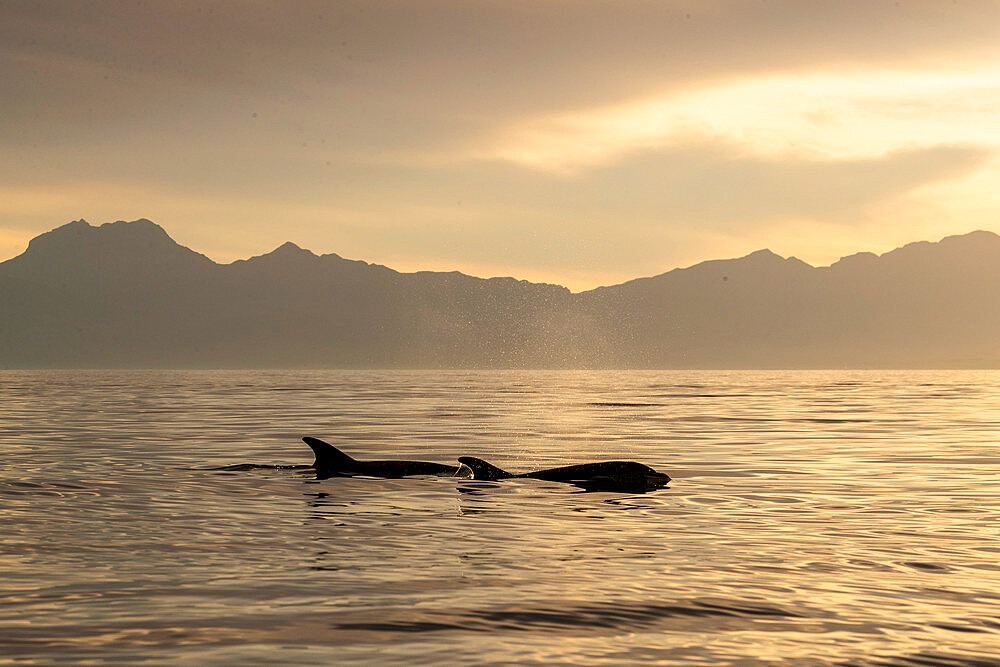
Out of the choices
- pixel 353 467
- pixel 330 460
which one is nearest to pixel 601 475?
pixel 353 467

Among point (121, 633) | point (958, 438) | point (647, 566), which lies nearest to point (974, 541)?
point (647, 566)

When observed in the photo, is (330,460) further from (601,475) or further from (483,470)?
(601,475)

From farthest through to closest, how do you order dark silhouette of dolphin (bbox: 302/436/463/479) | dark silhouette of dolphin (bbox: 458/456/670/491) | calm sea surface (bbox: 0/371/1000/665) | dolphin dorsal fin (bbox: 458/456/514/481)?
1. dark silhouette of dolphin (bbox: 302/436/463/479)
2. dolphin dorsal fin (bbox: 458/456/514/481)
3. dark silhouette of dolphin (bbox: 458/456/670/491)
4. calm sea surface (bbox: 0/371/1000/665)

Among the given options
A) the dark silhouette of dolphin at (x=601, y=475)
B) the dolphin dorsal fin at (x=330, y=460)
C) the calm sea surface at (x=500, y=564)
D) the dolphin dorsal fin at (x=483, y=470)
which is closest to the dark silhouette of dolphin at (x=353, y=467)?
the dolphin dorsal fin at (x=330, y=460)

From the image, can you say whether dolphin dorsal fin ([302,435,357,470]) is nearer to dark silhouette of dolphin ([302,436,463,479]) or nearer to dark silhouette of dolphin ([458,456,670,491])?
dark silhouette of dolphin ([302,436,463,479])

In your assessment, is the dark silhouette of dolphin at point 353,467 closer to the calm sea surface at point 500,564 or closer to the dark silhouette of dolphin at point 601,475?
the calm sea surface at point 500,564

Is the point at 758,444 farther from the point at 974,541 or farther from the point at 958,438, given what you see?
the point at 974,541

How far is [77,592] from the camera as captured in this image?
12.3 m

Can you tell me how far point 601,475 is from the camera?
2420 cm

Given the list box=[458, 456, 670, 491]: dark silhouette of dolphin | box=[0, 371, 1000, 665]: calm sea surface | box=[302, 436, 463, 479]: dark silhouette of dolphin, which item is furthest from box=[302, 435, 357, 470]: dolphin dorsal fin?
box=[458, 456, 670, 491]: dark silhouette of dolphin

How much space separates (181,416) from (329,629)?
49.2 metres

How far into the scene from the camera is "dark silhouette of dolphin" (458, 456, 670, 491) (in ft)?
77.5

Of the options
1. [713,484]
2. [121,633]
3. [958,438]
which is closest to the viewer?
[121,633]

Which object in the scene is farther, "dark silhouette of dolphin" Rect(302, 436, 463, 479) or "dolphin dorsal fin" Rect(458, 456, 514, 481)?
"dark silhouette of dolphin" Rect(302, 436, 463, 479)
